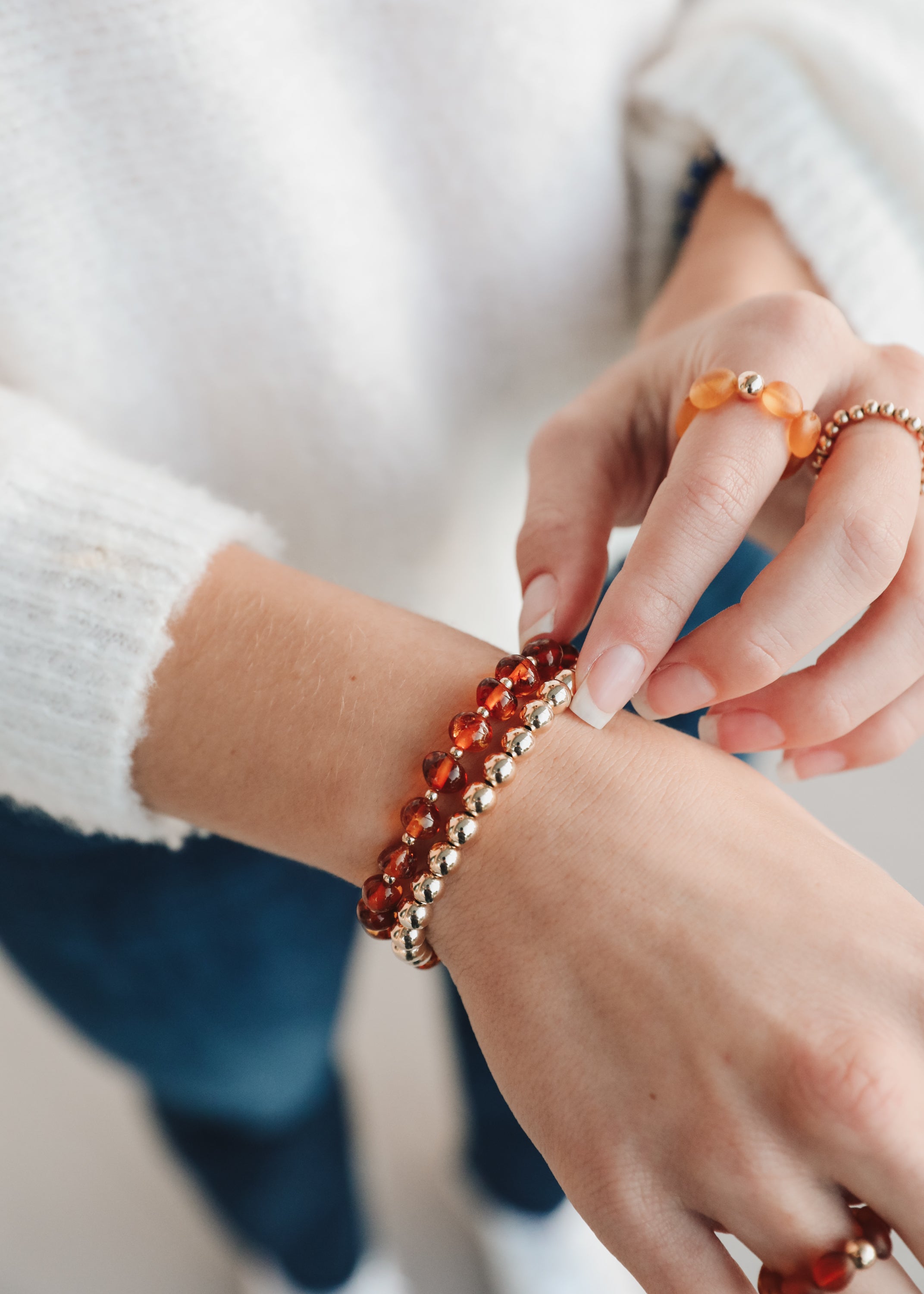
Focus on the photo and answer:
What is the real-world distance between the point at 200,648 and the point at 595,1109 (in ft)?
1.13

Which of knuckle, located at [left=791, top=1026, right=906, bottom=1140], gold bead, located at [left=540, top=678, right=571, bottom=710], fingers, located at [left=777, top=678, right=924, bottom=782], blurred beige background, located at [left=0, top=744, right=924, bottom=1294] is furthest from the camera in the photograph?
blurred beige background, located at [left=0, top=744, right=924, bottom=1294]

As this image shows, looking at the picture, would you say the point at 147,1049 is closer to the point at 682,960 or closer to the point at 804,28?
the point at 682,960

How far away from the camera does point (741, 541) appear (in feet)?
1.77

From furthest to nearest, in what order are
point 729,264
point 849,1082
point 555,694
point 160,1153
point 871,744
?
point 160,1153, point 729,264, point 871,744, point 555,694, point 849,1082

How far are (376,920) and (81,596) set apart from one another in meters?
0.27

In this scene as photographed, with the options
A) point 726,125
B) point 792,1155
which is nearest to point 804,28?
point 726,125

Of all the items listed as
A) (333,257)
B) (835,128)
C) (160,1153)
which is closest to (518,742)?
(333,257)

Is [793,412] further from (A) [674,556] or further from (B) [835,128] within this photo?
(B) [835,128]

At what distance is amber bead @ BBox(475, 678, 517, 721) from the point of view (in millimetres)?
494

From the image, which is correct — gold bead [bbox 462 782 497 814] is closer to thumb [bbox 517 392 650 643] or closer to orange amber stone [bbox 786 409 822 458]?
thumb [bbox 517 392 650 643]

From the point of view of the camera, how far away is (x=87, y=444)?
57cm

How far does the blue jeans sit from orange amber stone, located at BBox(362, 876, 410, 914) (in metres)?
0.31

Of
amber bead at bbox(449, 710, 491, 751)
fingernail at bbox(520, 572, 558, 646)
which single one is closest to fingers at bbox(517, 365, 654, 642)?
fingernail at bbox(520, 572, 558, 646)

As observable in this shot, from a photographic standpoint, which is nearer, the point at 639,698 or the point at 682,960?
the point at 682,960
